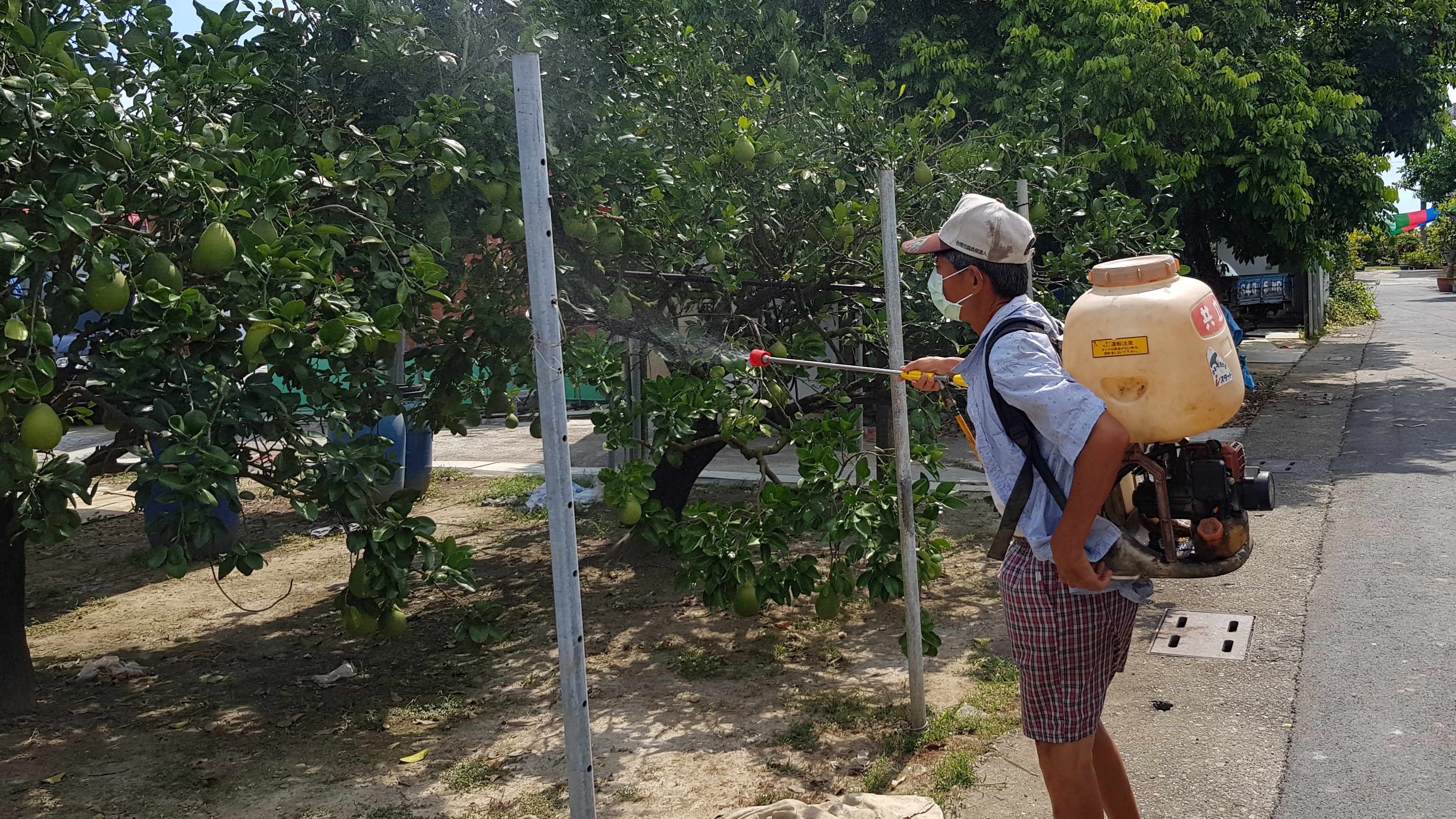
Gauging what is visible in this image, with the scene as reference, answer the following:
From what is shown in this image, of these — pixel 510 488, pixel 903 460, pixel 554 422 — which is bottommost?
pixel 510 488

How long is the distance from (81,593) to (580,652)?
21.3 feet

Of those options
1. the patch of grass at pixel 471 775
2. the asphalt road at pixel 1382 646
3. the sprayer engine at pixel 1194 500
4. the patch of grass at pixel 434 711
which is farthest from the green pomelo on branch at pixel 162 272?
the asphalt road at pixel 1382 646

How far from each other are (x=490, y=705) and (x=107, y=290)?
8.15 ft

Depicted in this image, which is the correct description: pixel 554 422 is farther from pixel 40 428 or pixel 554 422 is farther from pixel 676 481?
pixel 676 481

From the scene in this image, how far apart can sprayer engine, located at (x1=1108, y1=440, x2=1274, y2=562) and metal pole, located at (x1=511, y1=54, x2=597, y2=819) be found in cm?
139

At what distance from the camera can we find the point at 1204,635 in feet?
18.6

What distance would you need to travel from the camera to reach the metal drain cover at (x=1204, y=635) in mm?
5395

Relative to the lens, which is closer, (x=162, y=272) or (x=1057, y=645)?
(x=1057, y=645)

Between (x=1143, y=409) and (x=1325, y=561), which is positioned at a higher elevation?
(x=1143, y=409)

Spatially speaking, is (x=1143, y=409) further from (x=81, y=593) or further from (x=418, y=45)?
(x=81, y=593)

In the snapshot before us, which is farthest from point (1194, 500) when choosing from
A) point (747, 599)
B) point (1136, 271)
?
point (747, 599)

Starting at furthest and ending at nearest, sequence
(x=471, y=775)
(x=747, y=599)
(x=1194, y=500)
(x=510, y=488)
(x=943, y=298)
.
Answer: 1. (x=510, y=488)
2. (x=747, y=599)
3. (x=471, y=775)
4. (x=943, y=298)
5. (x=1194, y=500)

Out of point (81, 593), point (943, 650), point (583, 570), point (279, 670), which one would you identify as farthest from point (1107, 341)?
point (81, 593)

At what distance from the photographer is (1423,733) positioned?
4344mm
